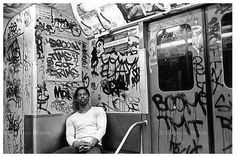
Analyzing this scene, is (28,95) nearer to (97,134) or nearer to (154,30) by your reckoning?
(97,134)

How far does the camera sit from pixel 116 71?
3510 millimetres

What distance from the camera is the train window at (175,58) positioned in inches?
107

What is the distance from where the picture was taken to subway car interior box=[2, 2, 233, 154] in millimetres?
2553

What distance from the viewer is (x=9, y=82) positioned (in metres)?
3.84

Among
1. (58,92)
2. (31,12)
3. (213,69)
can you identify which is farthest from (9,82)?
(213,69)

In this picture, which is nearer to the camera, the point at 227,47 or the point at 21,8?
the point at 227,47

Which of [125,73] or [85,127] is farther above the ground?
[125,73]

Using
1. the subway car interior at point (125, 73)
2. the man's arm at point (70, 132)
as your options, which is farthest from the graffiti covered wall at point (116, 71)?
the man's arm at point (70, 132)

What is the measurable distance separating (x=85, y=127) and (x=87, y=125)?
4cm

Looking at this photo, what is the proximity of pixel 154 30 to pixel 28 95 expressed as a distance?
217 centimetres

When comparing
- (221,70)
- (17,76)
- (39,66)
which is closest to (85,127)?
(39,66)

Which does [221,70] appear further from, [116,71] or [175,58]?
[116,71]

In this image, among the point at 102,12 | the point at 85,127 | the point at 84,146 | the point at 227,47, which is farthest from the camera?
the point at 85,127

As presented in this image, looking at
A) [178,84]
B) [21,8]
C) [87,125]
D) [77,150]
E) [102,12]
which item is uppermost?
[21,8]
